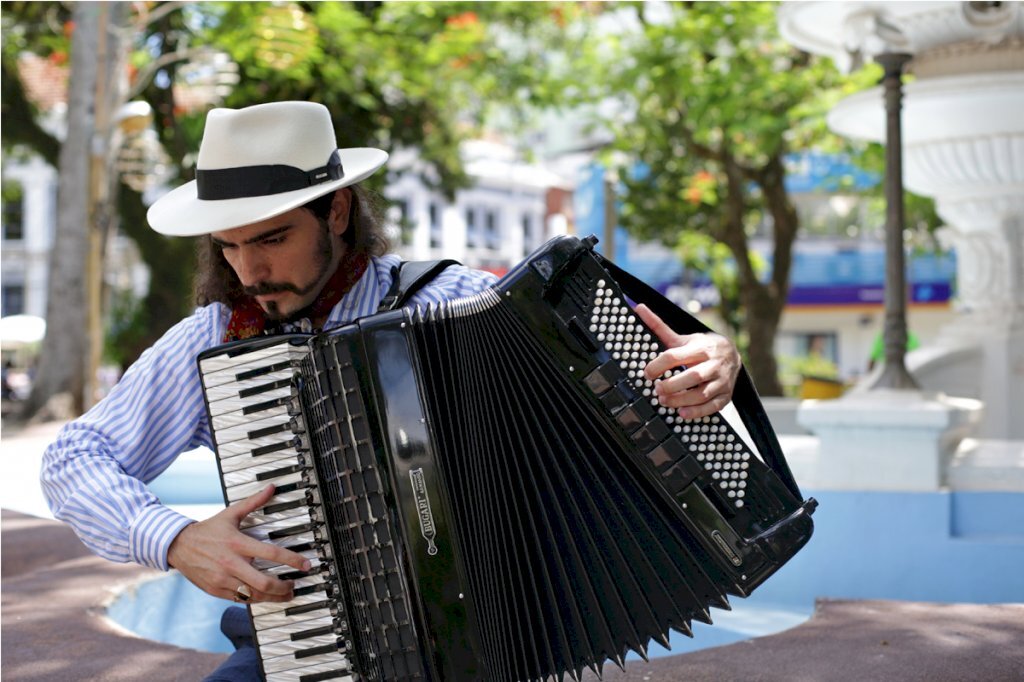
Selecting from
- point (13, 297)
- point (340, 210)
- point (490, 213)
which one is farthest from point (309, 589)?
point (490, 213)

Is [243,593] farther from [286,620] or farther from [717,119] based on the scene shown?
[717,119]

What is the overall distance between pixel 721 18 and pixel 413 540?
9.07 m

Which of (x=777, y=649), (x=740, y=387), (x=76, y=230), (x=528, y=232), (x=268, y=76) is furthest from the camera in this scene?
(x=528, y=232)

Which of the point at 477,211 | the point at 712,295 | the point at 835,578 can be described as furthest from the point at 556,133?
the point at 835,578

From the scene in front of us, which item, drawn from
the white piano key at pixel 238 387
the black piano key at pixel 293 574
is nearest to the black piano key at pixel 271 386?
the white piano key at pixel 238 387

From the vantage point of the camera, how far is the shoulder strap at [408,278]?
213 cm

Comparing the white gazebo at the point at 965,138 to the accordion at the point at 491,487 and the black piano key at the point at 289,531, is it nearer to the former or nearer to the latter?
the accordion at the point at 491,487

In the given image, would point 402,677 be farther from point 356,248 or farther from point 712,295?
point 712,295

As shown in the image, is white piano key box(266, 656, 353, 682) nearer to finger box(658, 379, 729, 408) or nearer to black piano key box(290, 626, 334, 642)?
black piano key box(290, 626, 334, 642)

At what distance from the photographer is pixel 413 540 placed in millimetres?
Answer: 1873

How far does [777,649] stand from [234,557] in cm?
207

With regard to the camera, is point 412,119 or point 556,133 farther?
point 556,133

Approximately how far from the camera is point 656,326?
1910mm

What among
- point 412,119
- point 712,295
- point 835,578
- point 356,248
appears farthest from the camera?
point 712,295
